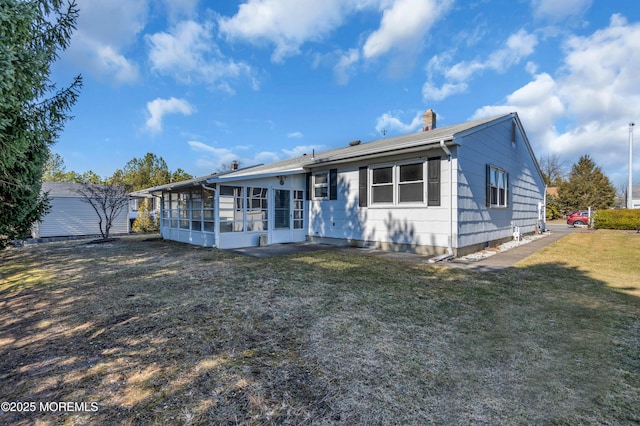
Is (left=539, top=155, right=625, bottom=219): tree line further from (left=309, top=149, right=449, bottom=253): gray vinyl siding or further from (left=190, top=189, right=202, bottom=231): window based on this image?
(left=190, top=189, right=202, bottom=231): window

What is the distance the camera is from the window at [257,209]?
10805 millimetres

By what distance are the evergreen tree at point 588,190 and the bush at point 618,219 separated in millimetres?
15726

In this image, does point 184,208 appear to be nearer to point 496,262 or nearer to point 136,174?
point 496,262

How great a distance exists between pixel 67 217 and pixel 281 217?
51.8 ft

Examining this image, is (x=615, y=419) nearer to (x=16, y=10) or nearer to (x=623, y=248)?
(x=16, y=10)

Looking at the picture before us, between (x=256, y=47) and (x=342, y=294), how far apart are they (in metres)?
13.3

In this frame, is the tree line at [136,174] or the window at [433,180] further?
the tree line at [136,174]

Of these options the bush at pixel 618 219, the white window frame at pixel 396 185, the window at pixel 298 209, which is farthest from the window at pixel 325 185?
the bush at pixel 618 219

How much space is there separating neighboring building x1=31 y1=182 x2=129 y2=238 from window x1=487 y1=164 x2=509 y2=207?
71.6ft

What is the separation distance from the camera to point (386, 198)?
32.2ft

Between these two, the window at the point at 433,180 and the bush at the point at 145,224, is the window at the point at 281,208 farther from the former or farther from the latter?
the bush at the point at 145,224

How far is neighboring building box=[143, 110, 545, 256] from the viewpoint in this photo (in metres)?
8.66

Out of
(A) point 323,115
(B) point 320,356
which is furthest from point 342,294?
(A) point 323,115

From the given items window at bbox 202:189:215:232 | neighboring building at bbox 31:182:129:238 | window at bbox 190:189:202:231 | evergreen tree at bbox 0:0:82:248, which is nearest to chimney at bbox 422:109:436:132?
window at bbox 202:189:215:232
